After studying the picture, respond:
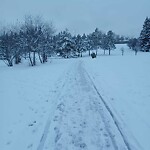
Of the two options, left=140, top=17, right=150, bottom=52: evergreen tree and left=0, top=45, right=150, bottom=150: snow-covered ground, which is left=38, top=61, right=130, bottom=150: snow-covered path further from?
left=140, top=17, right=150, bottom=52: evergreen tree

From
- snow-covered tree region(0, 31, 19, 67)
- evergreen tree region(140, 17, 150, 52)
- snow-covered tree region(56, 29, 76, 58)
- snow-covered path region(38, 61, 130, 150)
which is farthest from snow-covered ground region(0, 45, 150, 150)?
snow-covered tree region(56, 29, 76, 58)

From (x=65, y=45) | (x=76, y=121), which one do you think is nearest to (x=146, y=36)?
(x=65, y=45)

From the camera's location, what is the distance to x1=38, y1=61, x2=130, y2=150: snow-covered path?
176 inches

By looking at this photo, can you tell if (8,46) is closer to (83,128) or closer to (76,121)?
(76,121)

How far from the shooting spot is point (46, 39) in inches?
1319

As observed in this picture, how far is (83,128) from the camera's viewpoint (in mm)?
5297

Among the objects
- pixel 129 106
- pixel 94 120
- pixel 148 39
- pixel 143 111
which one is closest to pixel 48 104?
pixel 94 120

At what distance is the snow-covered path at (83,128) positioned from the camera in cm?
448

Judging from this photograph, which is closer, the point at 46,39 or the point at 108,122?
the point at 108,122

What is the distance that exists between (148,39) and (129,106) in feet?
150

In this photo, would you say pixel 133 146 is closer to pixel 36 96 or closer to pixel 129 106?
pixel 129 106

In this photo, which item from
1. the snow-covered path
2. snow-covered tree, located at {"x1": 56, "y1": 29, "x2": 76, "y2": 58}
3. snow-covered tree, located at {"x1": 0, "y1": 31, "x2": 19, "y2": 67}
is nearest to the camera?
the snow-covered path

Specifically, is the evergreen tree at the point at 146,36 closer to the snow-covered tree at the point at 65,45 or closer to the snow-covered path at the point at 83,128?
the snow-covered tree at the point at 65,45

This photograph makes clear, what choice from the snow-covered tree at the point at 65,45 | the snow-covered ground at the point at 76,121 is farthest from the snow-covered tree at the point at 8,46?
the snow-covered ground at the point at 76,121
